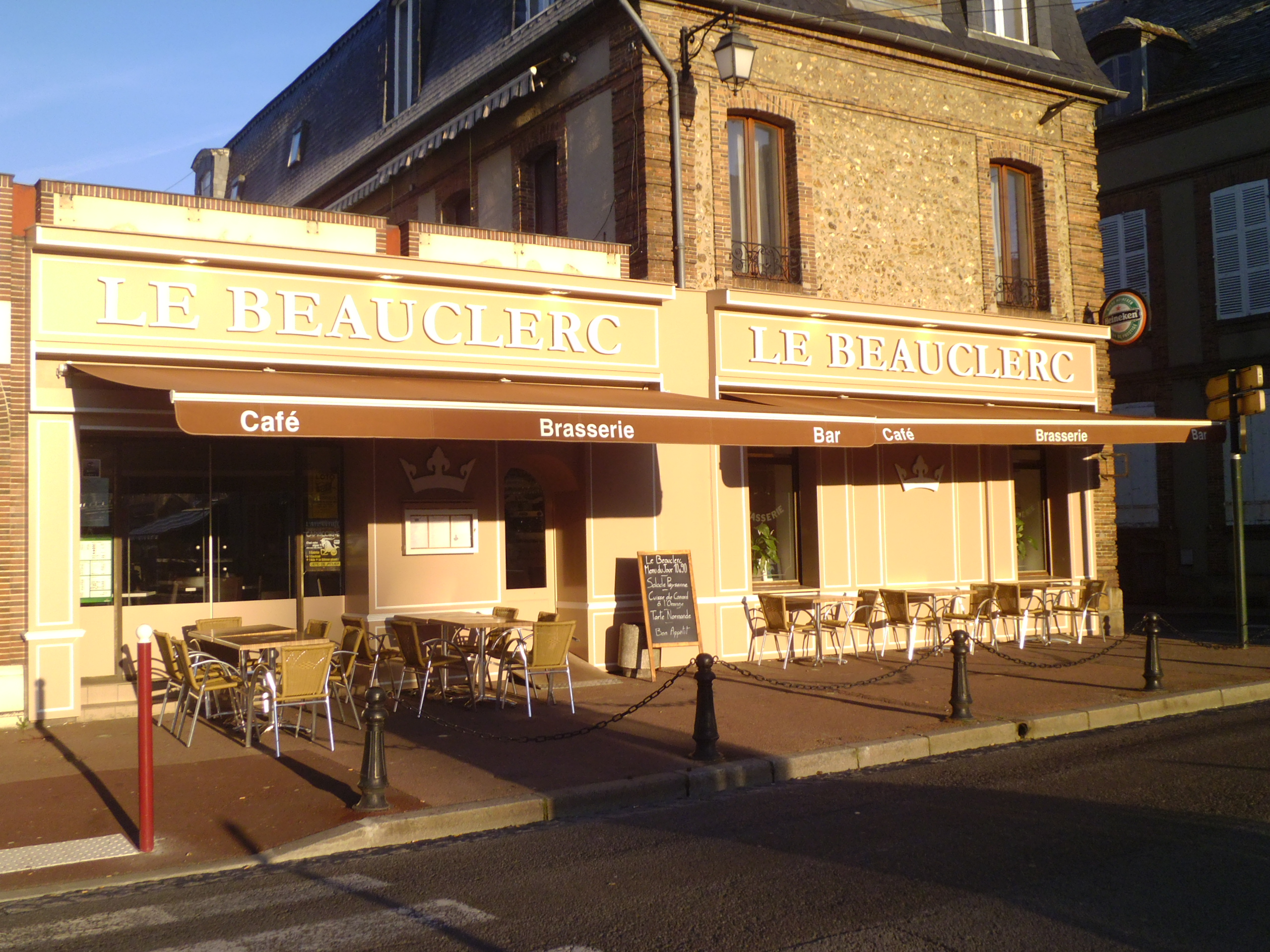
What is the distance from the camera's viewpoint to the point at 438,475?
12305mm

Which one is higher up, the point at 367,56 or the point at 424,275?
the point at 367,56

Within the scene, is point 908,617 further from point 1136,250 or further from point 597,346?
point 1136,250

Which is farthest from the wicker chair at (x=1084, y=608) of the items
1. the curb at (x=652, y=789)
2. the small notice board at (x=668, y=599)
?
the small notice board at (x=668, y=599)

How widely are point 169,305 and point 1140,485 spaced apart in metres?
19.3

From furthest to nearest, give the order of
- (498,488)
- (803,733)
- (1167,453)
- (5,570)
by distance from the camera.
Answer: (1167,453)
(498,488)
(5,570)
(803,733)

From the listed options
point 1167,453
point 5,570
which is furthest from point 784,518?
point 1167,453

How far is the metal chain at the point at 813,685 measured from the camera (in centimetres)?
1120

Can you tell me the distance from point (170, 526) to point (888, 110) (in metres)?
10.0

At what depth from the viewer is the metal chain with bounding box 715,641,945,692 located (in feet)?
36.8

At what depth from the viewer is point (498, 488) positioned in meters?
12.7

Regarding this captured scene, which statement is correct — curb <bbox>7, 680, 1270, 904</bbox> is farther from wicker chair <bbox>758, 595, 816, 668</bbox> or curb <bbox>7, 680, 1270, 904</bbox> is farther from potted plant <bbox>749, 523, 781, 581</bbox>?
potted plant <bbox>749, 523, 781, 581</bbox>

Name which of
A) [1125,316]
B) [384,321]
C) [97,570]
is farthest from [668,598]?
[1125,316]

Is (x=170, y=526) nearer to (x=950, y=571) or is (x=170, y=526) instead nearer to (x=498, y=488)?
(x=498, y=488)

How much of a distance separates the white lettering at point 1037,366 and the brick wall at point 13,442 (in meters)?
12.2
